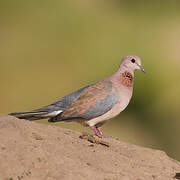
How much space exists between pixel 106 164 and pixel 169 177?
2.17ft

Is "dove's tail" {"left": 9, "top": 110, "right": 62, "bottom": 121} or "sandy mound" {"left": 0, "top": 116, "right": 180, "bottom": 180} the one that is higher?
"sandy mound" {"left": 0, "top": 116, "right": 180, "bottom": 180}

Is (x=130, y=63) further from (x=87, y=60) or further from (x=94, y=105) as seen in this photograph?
(x=87, y=60)

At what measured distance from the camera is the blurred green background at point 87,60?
12.3 meters

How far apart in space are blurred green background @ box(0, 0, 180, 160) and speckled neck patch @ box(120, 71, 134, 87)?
4948mm

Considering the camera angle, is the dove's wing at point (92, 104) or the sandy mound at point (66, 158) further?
the dove's wing at point (92, 104)

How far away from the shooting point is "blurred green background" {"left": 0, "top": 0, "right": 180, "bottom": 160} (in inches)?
483

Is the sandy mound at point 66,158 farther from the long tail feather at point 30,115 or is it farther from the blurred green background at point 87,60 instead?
the blurred green background at point 87,60

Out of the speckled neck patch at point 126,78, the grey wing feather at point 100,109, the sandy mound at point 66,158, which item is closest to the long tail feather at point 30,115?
the grey wing feather at point 100,109

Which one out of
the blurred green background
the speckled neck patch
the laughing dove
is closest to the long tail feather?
the laughing dove

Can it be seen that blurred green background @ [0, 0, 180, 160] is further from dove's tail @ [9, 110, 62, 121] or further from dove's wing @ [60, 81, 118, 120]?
dove's wing @ [60, 81, 118, 120]

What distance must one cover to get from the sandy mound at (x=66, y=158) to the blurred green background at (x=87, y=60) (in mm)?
6274

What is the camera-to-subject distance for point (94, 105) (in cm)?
689

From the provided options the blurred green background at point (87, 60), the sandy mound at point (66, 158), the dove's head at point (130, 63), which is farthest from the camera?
the blurred green background at point (87, 60)

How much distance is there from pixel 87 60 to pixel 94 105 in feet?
19.9
